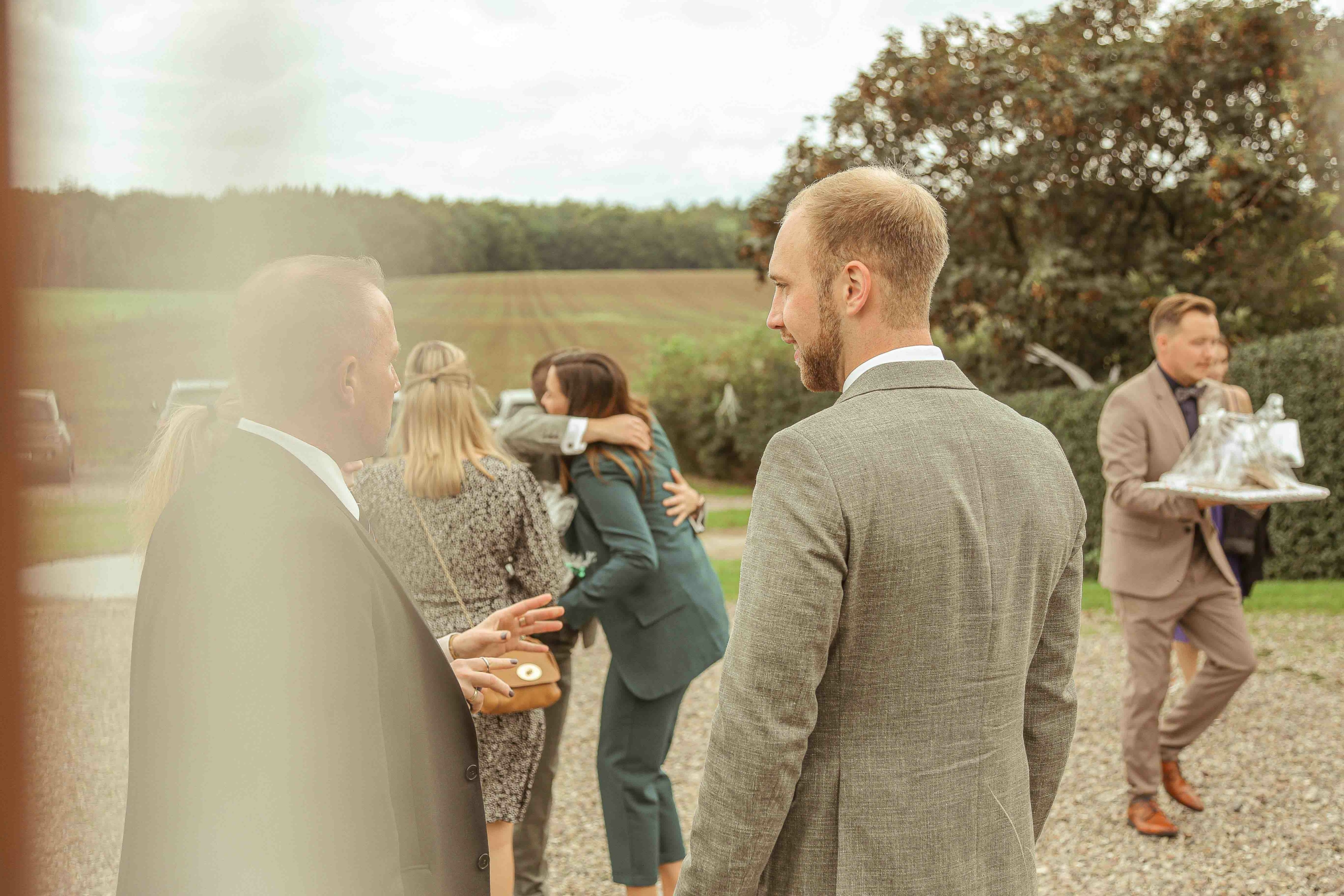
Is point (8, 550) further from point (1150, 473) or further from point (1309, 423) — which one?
point (1309, 423)

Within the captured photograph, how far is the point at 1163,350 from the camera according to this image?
169 inches

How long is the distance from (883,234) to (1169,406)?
3.17m

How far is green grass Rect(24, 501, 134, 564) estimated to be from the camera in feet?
2.71

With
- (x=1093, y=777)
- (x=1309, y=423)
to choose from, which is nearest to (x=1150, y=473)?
(x=1093, y=777)

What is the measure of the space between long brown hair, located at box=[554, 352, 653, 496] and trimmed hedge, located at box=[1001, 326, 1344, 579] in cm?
825

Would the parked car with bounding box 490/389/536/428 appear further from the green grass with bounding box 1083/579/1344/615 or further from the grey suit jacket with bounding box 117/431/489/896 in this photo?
the grey suit jacket with bounding box 117/431/489/896

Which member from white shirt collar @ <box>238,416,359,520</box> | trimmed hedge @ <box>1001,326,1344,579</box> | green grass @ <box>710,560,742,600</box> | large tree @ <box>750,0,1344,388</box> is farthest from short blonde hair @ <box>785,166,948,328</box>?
large tree @ <box>750,0,1344,388</box>

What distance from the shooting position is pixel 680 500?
3537mm

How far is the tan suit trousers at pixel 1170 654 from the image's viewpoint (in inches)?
165

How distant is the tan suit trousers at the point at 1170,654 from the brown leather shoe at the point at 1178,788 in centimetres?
29

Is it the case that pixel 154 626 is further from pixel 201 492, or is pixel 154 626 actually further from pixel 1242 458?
pixel 1242 458

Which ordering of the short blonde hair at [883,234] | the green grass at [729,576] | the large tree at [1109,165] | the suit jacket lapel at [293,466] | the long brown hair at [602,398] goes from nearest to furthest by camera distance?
the suit jacket lapel at [293,466] → the short blonde hair at [883,234] → the long brown hair at [602,398] → the green grass at [729,576] → the large tree at [1109,165]

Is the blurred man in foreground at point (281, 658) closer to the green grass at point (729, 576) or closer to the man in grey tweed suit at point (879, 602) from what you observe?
the man in grey tweed suit at point (879, 602)

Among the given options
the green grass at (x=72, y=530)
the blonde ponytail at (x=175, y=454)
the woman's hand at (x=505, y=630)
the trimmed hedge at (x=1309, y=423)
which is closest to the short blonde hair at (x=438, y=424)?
the woman's hand at (x=505, y=630)
